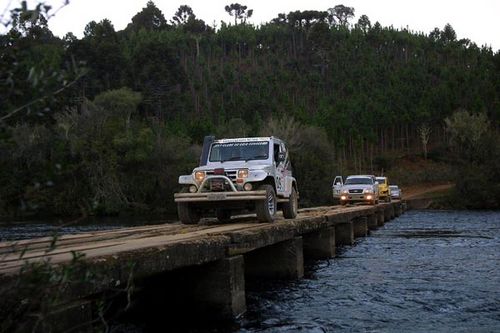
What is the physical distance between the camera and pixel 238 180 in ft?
43.5

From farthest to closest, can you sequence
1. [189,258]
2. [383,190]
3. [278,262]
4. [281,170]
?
[383,190] < [281,170] < [278,262] < [189,258]

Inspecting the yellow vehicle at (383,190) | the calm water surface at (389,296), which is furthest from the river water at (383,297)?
the yellow vehicle at (383,190)

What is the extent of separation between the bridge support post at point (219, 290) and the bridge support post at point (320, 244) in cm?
972

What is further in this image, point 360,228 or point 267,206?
point 360,228

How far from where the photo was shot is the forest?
3666 millimetres

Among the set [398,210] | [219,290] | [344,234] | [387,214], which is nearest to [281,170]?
[219,290]

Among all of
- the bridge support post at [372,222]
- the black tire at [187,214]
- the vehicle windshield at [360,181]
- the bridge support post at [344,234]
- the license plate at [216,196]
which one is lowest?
the bridge support post at [372,222]

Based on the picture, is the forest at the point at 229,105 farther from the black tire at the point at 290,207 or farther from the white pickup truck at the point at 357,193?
the white pickup truck at the point at 357,193

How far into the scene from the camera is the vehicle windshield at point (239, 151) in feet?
47.6

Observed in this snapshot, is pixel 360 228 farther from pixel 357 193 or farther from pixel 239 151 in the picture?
pixel 239 151

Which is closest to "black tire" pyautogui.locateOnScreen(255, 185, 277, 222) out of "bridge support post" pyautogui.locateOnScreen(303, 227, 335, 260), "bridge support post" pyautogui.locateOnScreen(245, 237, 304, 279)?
"bridge support post" pyautogui.locateOnScreen(245, 237, 304, 279)

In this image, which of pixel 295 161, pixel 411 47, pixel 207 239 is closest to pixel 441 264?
pixel 207 239

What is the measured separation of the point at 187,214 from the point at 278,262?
2.51m

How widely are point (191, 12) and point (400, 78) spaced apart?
81.3 meters
